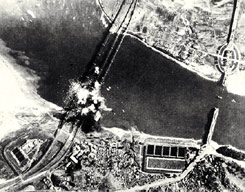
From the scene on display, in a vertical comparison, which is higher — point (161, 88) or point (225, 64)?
point (225, 64)

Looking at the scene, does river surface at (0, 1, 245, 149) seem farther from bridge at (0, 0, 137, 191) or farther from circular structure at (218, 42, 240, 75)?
circular structure at (218, 42, 240, 75)

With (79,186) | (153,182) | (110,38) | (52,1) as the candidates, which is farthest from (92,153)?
(52,1)

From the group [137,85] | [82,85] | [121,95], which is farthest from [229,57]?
[82,85]

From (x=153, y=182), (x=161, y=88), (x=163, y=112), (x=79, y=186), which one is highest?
(x=161, y=88)

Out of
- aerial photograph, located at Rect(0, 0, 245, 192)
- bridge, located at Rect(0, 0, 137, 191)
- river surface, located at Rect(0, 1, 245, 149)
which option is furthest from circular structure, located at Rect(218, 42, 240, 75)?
bridge, located at Rect(0, 0, 137, 191)

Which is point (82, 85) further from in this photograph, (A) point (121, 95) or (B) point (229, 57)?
(B) point (229, 57)

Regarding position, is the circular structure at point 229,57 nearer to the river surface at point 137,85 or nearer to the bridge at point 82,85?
the river surface at point 137,85

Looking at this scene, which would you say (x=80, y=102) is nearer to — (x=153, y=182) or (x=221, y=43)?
(x=153, y=182)
